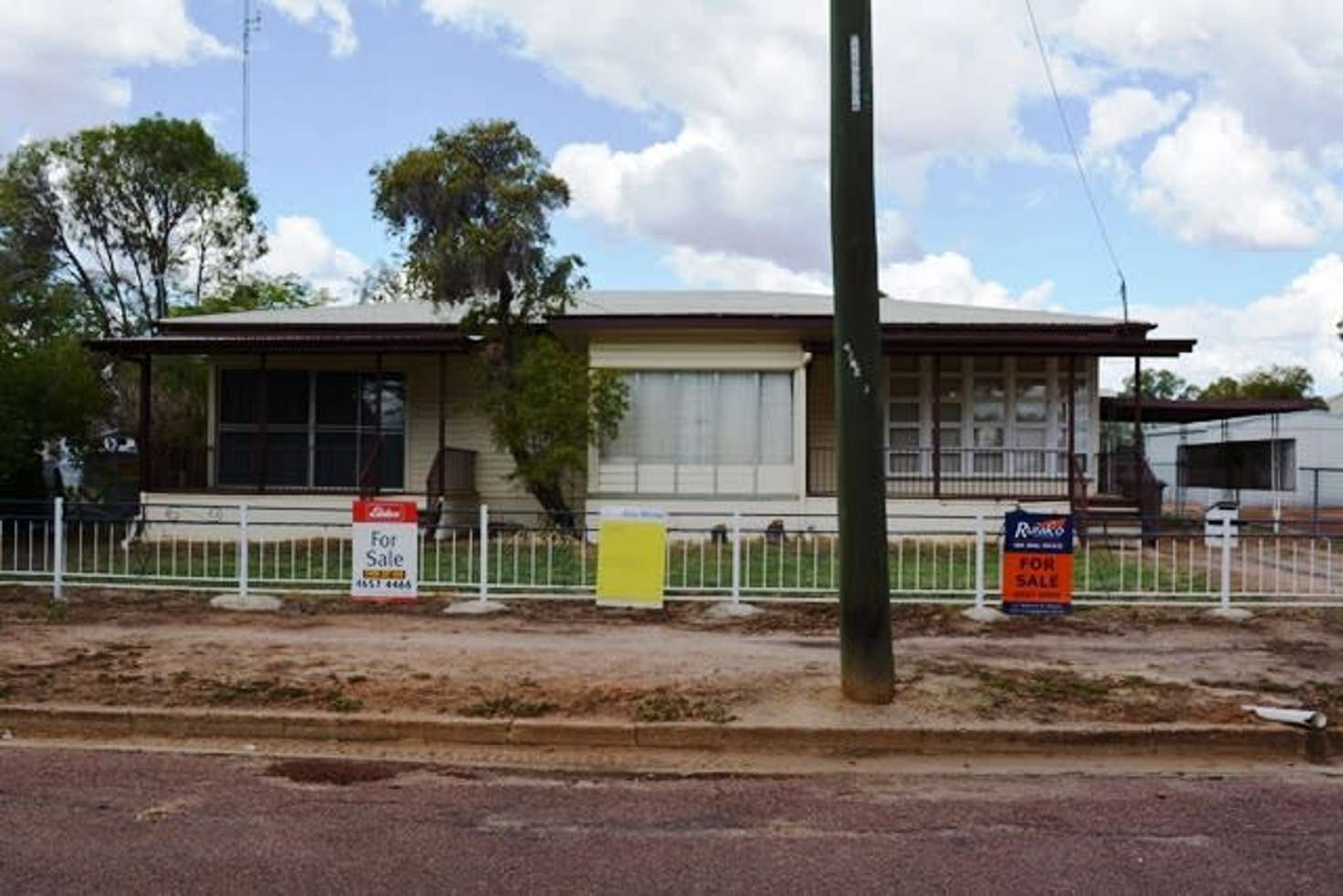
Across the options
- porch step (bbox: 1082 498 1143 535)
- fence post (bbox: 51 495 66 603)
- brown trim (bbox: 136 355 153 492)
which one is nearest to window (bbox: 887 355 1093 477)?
porch step (bbox: 1082 498 1143 535)

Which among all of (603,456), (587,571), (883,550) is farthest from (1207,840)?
(603,456)

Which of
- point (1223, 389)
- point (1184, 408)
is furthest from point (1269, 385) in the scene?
point (1184, 408)

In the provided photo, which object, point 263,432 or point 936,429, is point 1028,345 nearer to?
point 936,429

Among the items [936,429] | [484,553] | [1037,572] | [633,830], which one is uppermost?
[936,429]

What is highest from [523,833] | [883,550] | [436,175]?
[436,175]

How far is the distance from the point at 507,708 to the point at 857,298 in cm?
363

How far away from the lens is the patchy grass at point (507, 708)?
8.09 metres

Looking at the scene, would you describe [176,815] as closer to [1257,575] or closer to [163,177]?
[1257,575]

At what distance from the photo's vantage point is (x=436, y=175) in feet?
63.0

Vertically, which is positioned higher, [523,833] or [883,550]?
[883,550]

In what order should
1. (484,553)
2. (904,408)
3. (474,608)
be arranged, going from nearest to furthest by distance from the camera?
(484,553) < (474,608) < (904,408)

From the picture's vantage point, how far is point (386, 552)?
40.9 ft

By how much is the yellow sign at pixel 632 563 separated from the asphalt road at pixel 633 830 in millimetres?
5115

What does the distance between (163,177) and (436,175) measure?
18230mm
